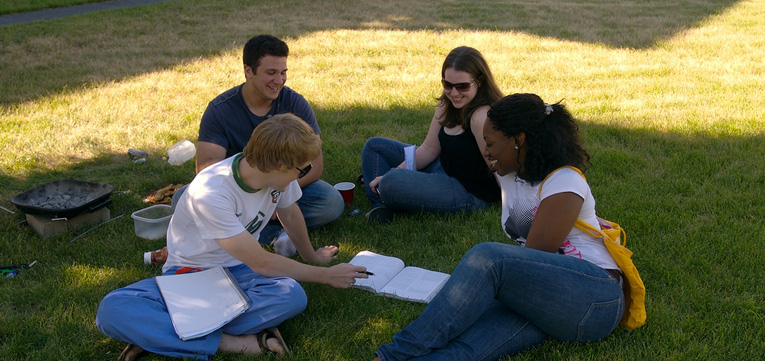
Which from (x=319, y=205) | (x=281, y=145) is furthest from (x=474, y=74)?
(x=281, y=145)

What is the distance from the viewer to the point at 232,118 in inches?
175

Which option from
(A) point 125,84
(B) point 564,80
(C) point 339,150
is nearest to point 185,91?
(A) point 125,84

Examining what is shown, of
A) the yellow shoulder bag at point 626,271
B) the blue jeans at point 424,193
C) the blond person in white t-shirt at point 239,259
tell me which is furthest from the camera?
the blue jeans at point 424,193

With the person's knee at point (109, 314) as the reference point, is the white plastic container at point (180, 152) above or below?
below

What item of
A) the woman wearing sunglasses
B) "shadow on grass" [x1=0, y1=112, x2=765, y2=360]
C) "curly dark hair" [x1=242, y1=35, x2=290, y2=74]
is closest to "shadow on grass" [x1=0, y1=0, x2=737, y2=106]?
"shadow on grass" [x1=0, y1=112, x2=765, y2=360]

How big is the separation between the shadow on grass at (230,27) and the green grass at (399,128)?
0.07m

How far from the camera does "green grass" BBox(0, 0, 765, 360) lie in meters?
3.40

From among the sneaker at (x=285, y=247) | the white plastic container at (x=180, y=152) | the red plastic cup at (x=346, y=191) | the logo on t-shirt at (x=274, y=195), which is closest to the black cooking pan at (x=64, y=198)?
A: the white plastic container at (x=180, y=152)

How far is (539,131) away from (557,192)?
30cm

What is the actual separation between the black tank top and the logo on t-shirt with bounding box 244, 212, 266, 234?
5.55 feet

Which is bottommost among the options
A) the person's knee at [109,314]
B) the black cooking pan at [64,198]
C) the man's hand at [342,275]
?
the black cooking pan at [64,198]

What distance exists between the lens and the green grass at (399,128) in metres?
3.40

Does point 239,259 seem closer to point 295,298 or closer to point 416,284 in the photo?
point 295,298

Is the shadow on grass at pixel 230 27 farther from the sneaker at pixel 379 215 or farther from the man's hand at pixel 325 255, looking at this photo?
the man's hand at pixel 325 255
